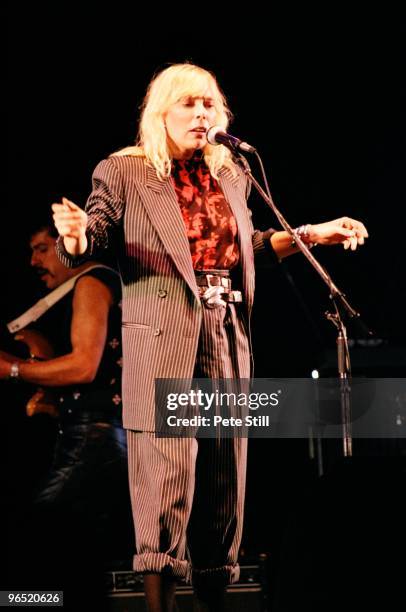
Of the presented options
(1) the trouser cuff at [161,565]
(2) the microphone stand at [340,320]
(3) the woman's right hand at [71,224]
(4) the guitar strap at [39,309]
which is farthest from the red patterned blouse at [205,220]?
(4) the guitar strap at [39,309]

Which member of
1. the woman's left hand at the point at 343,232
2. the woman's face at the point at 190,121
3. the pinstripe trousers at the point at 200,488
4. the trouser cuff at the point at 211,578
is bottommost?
the trouser cuff at the point at 211,578

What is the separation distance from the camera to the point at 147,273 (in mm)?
2389

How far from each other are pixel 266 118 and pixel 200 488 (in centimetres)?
293

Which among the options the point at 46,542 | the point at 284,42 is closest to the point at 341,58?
the point at 284,42

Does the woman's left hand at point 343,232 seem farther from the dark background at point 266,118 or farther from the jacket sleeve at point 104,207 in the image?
the dark background at point 266,118

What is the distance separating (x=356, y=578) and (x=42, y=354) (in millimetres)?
2163

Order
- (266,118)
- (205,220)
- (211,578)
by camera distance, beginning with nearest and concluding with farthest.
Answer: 1. (211,578)
2. (205,220)
3. (266,118)

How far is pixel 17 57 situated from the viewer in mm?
4145

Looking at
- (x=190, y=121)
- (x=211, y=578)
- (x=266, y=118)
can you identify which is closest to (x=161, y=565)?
(x=211, y=578)

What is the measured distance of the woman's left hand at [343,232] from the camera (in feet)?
8.14

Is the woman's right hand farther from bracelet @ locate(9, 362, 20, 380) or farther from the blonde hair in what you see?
bracelet @ locate(9, 362, 20, 380)

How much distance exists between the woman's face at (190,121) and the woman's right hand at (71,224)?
0.51 meters

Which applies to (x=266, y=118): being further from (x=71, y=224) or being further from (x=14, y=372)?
(x=71, y=224)

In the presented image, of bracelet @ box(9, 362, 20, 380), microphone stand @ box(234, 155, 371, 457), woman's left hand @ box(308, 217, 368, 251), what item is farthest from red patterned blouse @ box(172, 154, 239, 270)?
bracelet @ box(9, 362, 20, 380)
